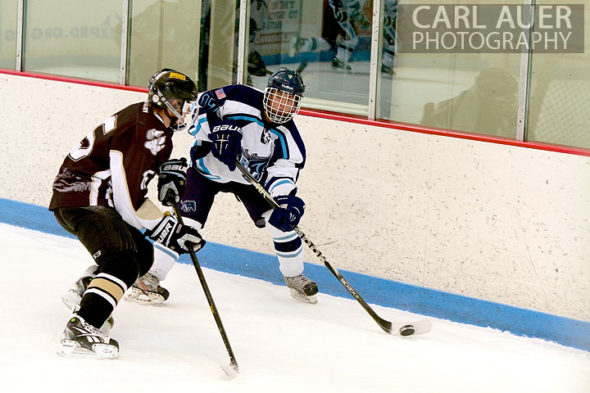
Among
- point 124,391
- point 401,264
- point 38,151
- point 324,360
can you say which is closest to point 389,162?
point 401,264

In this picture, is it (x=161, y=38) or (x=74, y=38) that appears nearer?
(x=161, y=38)

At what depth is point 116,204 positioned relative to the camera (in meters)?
3.24

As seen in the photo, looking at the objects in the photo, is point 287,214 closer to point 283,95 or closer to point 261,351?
point 283,95

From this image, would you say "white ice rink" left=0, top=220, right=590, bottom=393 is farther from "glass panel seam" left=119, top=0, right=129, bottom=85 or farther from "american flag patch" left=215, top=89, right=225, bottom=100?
"glass panel seam" left=119, top=0, right=129, bottom=85

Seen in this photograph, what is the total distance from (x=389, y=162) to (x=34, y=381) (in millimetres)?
1704

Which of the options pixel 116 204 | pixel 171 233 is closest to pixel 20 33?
pixel 116 204

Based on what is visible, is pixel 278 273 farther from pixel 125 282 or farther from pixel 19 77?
pixel 19 77

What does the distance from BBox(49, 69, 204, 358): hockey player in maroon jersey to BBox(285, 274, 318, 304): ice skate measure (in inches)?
33.7

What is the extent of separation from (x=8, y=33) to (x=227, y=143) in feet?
7.32

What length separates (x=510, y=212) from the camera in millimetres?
3707

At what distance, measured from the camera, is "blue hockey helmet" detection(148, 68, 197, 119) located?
320 centimetres

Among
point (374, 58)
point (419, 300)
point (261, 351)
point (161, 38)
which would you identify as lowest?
point (261, 351)

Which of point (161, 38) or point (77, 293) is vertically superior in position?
point (161, 38)

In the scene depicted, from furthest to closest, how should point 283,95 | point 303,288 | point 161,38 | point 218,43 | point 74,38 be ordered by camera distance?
1. point 74,38
2. point 161,38
3. point 218,43
4. point 303,288
5. point 283,95
